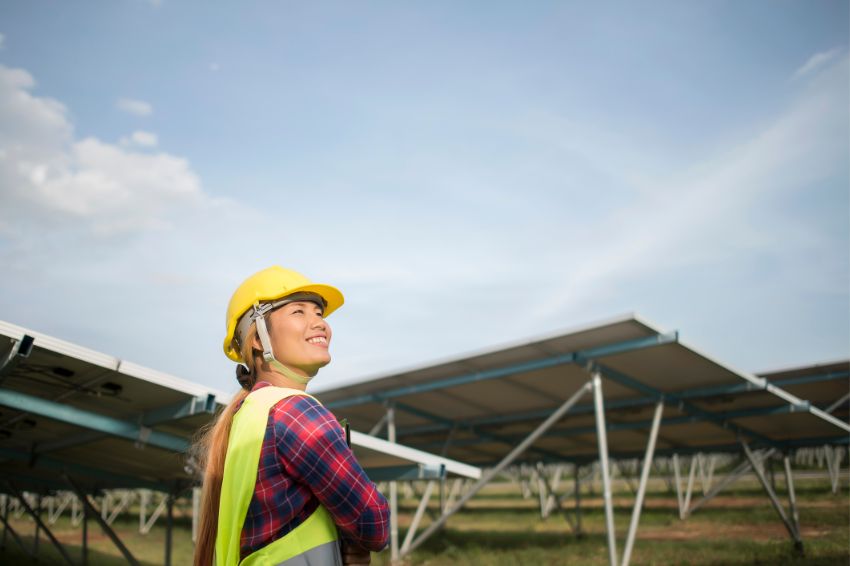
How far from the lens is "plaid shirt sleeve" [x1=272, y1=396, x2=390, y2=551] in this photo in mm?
1930

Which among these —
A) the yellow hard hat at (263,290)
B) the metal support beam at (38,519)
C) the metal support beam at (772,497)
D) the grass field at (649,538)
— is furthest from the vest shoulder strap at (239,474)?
the metal support beam at (772,497)

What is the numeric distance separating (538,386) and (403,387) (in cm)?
245

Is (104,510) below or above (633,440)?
below

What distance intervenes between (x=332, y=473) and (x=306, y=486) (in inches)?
5.2

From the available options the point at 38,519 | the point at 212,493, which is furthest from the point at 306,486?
the point at 38,519

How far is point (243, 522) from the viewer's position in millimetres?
1948

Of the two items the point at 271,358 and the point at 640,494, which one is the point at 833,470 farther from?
the point at 271,358

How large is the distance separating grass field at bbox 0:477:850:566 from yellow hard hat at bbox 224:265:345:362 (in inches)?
480

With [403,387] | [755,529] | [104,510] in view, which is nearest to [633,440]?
[755,529]

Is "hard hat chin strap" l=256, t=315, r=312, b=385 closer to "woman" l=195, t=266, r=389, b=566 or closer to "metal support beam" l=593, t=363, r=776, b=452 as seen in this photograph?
"woman" l=195, t=266, r=389, b=566

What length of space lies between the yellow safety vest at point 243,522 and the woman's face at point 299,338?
31 cm

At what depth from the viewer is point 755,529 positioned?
62.5ft

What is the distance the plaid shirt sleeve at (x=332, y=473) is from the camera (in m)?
1.93

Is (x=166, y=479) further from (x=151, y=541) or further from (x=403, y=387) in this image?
(x=151, y=541)
